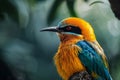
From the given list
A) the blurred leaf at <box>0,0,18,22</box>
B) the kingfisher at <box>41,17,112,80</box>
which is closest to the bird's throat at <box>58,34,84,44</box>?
the kingfisher at <box>41,17,112,80</box>

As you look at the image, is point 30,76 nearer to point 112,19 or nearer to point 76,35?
point 76,35

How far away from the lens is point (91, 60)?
1957 millimetres

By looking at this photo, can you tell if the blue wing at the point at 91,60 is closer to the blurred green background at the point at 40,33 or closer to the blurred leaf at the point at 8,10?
the blurred green background at the point at 40,33

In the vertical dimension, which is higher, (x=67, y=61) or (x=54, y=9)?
(x=54, y=9)

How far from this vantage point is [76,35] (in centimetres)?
195

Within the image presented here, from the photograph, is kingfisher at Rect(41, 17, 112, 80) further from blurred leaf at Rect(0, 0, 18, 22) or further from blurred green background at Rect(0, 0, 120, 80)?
blurred leaf at Rect(0, 0, 18, 22)

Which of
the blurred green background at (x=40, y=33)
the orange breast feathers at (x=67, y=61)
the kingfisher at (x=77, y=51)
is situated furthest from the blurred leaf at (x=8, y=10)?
the orange breast feathers at (x=67, y=61)

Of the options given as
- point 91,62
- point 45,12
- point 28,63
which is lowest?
point 91,62

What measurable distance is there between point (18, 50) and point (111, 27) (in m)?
0.46

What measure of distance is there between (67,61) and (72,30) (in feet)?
0.47

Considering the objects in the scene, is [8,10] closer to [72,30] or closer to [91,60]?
[72,30]

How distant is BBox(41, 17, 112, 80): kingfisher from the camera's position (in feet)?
6.36

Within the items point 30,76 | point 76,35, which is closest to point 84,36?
point 76,35

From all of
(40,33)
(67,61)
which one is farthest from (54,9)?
(67,61)
